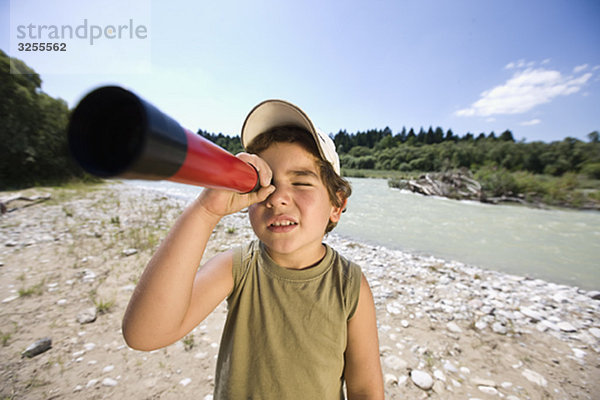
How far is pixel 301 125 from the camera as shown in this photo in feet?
4.27

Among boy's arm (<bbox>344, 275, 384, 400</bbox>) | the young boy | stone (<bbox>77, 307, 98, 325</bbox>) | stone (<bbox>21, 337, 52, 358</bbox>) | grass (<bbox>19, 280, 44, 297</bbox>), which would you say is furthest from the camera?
grass (<bbox>19, 280, 44, 297</bbox>)

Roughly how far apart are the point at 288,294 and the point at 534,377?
273cm

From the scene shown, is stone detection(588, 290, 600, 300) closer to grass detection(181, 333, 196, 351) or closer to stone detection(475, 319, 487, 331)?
stone detection(475, 319, 487, 331)

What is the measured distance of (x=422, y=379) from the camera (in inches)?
84.7

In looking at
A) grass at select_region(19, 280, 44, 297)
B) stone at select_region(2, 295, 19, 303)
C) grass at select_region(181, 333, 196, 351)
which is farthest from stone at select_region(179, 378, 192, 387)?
stone at select_region(2, 295, 19, 303)

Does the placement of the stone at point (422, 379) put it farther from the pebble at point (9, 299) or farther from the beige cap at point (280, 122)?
the pebble at point (9, 299)

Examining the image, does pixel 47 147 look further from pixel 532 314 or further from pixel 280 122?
pixel 532 314

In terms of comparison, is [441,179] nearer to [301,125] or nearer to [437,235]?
[437,235]

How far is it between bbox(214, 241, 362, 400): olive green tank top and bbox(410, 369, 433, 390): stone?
50.5 inches

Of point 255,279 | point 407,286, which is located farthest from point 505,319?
point 255,279

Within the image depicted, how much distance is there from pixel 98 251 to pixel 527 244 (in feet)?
34.8

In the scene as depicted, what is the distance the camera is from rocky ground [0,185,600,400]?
2059 mm

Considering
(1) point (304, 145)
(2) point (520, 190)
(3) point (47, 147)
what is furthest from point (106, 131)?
(3) point (47, 147)

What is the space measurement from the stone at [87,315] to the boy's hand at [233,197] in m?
2.96
